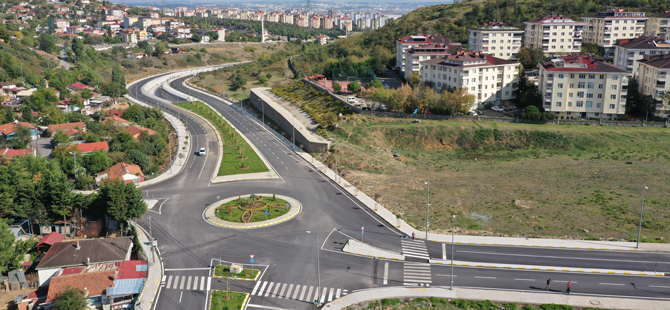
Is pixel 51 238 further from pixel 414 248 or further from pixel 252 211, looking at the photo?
pixel 414 248

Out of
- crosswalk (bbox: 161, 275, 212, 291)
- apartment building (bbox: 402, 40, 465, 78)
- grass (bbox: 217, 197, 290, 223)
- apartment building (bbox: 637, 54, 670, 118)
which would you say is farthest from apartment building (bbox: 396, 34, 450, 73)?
crosswalk (bbox: 161, 275, 212, 291)

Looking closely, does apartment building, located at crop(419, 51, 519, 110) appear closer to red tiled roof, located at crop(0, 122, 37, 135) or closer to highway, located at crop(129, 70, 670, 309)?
highway, located at crop(129, 70, 670, 309)

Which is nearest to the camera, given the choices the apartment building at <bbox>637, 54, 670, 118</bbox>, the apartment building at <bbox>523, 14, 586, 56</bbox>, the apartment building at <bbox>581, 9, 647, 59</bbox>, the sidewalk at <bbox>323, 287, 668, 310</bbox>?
the sidewalk at <bbox>323, 287, 668, 310</bbox>

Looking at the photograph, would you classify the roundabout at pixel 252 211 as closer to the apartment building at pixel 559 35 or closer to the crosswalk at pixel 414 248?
the crosswalk at pixel 414 248

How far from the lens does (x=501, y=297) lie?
37.3m

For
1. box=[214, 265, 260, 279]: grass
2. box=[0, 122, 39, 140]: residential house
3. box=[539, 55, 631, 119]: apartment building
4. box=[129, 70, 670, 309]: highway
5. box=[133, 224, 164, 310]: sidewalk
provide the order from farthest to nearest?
box=[0, 122, 39, 140]: residential house, box=[539, 55, 631, 119]: apartment building, box=[214, 265, 260, 279]: grass, box=[129, 70, 670, 309]: highway, box=[133, 224, 164, 310]: sidewalk

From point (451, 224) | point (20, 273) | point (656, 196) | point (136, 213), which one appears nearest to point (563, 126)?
point (656, 196)

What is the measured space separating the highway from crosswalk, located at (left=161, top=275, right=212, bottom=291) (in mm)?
76

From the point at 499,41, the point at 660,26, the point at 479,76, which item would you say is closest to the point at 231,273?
the point at 479,76

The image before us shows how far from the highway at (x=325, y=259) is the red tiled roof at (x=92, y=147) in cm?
2167

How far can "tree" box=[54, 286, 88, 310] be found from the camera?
35562 mm

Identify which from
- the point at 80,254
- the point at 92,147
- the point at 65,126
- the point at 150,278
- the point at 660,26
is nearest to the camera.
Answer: the point at 150,278

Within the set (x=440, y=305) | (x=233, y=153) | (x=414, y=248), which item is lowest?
(x=440, y=305)

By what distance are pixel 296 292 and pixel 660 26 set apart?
383 feet
